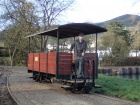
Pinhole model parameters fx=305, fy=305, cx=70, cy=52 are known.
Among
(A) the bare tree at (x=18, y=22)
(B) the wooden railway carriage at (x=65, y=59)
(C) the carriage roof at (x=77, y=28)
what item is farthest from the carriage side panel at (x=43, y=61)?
(A) the bare tree at (x=18, y=22)

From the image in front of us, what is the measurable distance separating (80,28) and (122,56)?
1945 inches

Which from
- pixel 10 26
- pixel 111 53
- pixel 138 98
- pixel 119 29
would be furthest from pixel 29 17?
pixel 119 29

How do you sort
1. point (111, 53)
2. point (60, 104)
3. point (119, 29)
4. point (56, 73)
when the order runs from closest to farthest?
point (60, 104) < point (56, 73) < point (111, 53) < point (119, 29)

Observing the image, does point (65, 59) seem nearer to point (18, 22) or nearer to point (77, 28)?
point (77, 28)

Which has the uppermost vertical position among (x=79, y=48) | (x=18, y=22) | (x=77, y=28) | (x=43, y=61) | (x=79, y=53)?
(x=18, y=22)

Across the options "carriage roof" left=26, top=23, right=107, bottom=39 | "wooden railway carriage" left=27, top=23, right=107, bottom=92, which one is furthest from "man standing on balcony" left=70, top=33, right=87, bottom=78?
"carriage roof" left=26, top=23, right=107, bottom=39

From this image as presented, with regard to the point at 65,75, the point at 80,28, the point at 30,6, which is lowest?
the point at 65,75

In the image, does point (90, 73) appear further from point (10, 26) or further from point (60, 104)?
point (10, 26)

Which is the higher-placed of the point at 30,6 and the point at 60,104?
the point at 30,6

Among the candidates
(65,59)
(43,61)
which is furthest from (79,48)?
(43,61)

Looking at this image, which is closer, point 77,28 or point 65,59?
point 65,59

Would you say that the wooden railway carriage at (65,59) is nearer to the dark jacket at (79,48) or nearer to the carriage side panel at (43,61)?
the carriage side panel at (43,61)

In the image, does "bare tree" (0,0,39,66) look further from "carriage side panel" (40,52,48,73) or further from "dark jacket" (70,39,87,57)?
"dark jacket" (70,39,87,57)

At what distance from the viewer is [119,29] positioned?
259ft
